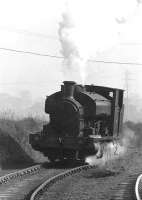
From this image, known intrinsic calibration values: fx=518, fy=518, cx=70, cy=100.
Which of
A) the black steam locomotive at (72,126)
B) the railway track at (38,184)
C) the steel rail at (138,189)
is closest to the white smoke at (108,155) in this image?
the black steam locomotive at (72,126)

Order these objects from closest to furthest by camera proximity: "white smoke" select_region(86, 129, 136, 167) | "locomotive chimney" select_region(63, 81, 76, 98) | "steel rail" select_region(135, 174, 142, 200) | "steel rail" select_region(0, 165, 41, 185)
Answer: "steel rail" select_region(135, 174, 142, 200)
"steel rail" select_region(0, 165, 41, 185)
"locomotive chimney" select_region(63, 81, 76, 98)
"white smoke" select_region(86, 129, 136, 167)

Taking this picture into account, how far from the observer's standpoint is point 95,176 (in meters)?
17.9

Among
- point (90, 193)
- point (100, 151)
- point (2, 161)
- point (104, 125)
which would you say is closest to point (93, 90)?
point (104, 125)

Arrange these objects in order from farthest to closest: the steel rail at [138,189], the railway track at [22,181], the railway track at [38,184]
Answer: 1. the railway track at [22,181]
2. the railway track at [38,184]
3. the steel rail at [138,189]

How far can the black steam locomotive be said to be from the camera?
21.6 metres

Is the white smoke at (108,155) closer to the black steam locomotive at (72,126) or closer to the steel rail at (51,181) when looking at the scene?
the black steam locomotive at (72,126)

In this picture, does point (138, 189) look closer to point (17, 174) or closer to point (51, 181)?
point (51, 181)

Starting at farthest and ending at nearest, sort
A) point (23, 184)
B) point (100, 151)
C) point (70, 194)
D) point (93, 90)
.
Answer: point (93, 90)
point (100, 151)
point (23, 184)
point (70, 194)

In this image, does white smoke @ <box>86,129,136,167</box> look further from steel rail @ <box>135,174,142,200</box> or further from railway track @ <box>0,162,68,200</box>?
steel rail @ <box>135,174,142,200</box>

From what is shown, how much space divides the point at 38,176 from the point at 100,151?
5440 mm

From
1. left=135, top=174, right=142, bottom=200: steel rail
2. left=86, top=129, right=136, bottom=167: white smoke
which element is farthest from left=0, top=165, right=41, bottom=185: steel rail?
left=135, top=174, right=142, bottom=200: steel rail

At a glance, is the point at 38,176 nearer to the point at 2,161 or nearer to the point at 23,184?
the point at 23,184

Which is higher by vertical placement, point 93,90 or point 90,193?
point 93,90

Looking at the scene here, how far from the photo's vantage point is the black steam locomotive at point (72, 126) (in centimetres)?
2161
